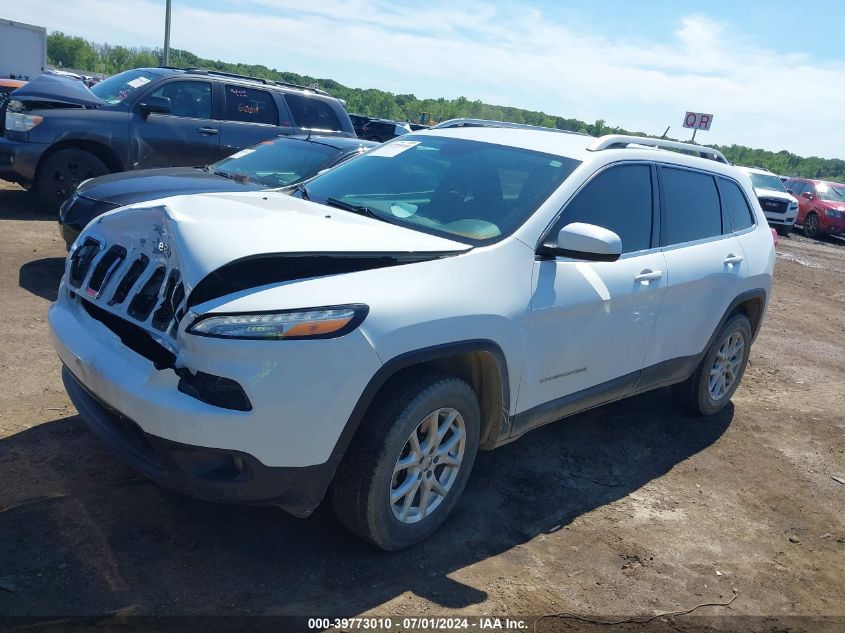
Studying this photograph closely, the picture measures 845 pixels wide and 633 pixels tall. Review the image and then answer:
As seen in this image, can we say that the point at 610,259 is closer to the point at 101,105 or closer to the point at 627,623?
the point at 627,623

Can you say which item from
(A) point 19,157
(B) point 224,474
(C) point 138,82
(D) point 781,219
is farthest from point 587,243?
(D) point 781,219

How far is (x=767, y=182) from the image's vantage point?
74.9 ft

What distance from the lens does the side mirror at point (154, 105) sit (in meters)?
9.10

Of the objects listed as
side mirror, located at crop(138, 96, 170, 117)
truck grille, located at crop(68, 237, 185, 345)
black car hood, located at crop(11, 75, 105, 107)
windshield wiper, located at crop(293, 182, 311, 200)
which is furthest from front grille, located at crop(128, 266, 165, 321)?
black car hood, located at crop(11, 75, 105, 107)

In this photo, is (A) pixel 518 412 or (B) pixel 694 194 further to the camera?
(B) pixel 694 194

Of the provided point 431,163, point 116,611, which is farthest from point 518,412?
point 116,611

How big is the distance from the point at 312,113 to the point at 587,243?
7.85 meters

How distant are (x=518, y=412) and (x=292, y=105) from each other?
792 cm

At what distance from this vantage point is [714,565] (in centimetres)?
374

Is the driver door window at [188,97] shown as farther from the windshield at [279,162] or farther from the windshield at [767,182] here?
the windshield at [767,182]

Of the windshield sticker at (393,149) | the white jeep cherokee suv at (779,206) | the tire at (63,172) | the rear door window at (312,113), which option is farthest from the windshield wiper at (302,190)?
the white jeep cherokee suv at (779,206)

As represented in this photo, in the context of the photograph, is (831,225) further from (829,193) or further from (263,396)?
(263,396)

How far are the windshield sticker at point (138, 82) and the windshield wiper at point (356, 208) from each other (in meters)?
6.67

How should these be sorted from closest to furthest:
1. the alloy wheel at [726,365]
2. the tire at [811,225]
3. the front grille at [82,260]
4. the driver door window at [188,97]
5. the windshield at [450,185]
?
the front grille at [82,260] → the windshield at [450,185] → the alloy wheel at [726,365] → the driver door window at [188,97] → the tire at [811,225]
